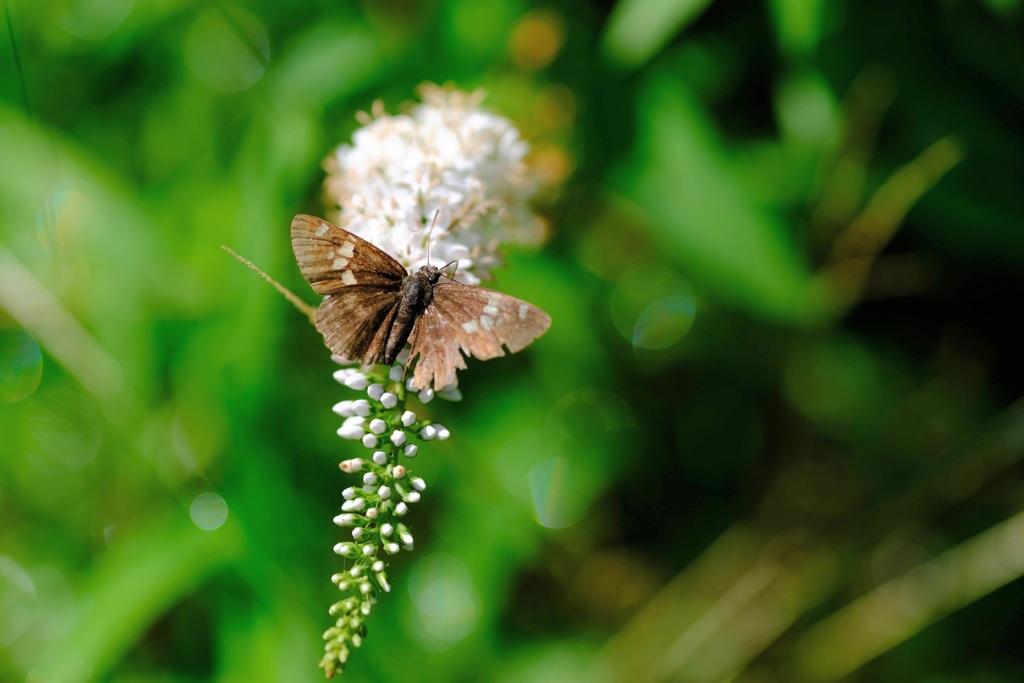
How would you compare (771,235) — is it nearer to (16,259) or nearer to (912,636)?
(912,636)

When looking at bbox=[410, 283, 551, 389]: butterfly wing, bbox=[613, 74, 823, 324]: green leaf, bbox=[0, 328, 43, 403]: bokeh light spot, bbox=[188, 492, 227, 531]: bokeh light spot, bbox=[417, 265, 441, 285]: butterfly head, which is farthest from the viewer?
bbox=[0, 328, 43, 403]: bokeh light spot

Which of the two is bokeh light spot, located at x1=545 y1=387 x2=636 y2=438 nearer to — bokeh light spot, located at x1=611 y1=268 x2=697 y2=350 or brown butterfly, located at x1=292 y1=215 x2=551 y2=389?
bokeh light spot, located at x1=611 y1=268 x2=697 y2=350

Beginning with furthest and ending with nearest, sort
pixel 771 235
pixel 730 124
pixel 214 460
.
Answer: pixel 730 124
pixel 214 460
pixel 771 235

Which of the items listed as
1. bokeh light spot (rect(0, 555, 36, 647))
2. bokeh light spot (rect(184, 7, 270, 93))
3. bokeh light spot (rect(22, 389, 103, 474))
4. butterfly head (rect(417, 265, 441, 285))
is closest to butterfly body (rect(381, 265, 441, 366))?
butterfly head (rect(417, 265, 441, 285))

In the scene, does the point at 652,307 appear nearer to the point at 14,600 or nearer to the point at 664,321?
the point at 664,321

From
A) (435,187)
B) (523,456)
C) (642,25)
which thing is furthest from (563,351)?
(642,25)

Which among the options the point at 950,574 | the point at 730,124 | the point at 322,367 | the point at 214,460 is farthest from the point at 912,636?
the point at 214,460

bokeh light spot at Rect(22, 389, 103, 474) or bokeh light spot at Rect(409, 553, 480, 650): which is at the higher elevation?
bokeh light spot at Rect(22, 389, 103, 474)
